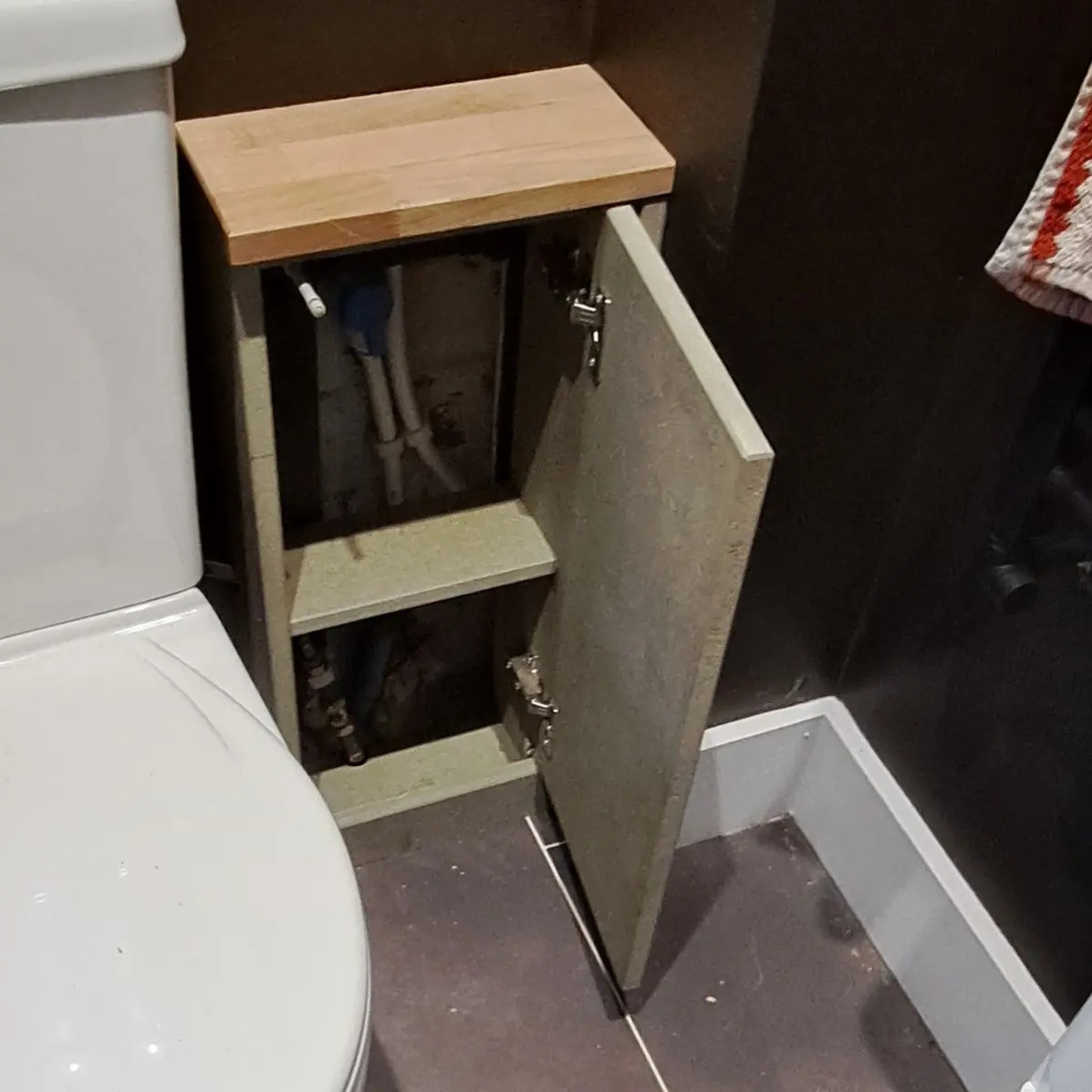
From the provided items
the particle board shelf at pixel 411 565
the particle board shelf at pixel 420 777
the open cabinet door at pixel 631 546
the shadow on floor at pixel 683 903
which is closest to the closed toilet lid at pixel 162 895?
the particle board shelf at pixel 411 565

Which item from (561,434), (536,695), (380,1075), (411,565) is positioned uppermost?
(561,434)

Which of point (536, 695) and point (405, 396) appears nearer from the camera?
point (405, 396)

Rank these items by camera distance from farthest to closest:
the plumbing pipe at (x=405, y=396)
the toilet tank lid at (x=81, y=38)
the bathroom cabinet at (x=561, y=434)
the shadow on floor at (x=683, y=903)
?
1. the shadow on floor at (x=683, y=903)
2. the plumbing pipe at (x=405, y=396)
3. the bathroom cabinet at (x=561, y=434)
4. the toilet tank lid at (x=81, y=38)

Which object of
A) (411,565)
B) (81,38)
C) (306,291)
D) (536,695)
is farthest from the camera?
(536,695)

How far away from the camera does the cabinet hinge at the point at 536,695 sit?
1.21 m

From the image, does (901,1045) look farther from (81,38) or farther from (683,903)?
(81,38)

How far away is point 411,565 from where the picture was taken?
1.09 m

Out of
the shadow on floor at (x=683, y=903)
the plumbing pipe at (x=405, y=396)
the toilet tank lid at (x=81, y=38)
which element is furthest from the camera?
the shadow on floor at (x=683, y=903)

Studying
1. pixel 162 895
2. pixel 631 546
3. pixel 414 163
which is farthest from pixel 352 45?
pixel 162 895

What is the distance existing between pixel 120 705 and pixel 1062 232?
68cm

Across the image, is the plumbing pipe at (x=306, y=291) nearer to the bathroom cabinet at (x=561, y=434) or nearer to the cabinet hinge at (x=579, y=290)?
the bathroom cabinet at (x=561, y=434)

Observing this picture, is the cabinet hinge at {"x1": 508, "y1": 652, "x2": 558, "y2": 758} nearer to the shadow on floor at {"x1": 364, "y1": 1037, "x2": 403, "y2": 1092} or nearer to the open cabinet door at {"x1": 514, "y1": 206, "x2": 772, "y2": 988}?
the open cabinet door at {"x1": 514, "y1": 206, "x2": 772, "y2": 988}

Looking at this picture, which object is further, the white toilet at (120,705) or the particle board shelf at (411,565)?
the particle board shelf at (411,565)

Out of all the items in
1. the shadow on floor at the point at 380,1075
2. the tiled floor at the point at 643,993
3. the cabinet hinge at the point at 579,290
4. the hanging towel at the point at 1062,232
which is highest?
the hanging towel at the point at 1062,232
